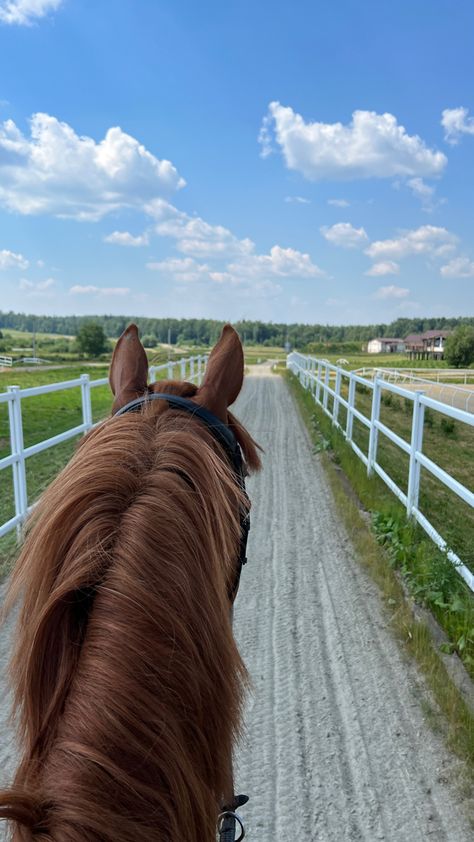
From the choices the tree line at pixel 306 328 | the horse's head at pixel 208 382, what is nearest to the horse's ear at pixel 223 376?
the horse's head at pixel 208 382

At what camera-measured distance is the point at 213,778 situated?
30.7 inches

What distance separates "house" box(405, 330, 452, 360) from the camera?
7950 cm

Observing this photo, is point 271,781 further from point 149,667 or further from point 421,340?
point 421,340

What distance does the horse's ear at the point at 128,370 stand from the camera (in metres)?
1.34

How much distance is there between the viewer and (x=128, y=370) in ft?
4.58

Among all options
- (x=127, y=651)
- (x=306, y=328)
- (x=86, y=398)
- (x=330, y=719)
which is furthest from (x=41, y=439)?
(x=306, y=328)

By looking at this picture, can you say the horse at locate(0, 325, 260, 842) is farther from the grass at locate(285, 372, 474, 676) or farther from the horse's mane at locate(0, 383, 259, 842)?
the grass at locate(285, 372, 474, 676)

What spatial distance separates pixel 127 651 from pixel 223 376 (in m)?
0.74

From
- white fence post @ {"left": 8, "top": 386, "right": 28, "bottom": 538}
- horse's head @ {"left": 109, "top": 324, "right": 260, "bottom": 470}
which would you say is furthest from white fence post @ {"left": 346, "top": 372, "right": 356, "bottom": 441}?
horse's head @ {"left": 109, "top": 324, "right": 260, "bottom": 470}

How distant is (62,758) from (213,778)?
244 millimetres

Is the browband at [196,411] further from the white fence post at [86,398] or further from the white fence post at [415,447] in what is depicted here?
the white fence post at [86,398]

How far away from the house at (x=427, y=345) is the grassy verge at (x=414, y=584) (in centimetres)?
7619

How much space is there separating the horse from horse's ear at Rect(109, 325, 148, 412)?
1.07ft

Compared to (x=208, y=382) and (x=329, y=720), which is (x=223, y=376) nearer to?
(x=208, y=382)
